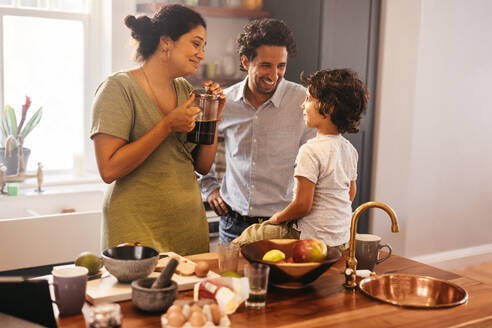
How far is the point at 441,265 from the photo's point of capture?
196 inches

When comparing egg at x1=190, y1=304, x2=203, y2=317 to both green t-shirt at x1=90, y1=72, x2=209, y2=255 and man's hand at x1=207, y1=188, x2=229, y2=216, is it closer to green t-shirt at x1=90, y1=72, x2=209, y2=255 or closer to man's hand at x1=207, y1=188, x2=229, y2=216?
green t-shirt at x1=90, y1=72, x2=209, y2=255

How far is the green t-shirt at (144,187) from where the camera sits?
2.14 metres

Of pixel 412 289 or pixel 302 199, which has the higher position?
pixel 302 199

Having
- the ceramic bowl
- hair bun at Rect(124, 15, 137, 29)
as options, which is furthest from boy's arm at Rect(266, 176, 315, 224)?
hair bun at Rect(124, 15, 137, 29)

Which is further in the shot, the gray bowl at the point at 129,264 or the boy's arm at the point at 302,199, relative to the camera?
the boy's arm at the point at 302,199

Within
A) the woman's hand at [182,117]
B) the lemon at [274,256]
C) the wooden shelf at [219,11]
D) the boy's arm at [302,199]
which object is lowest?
the lemon at [274,256]

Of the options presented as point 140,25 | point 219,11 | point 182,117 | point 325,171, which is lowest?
point 325,171

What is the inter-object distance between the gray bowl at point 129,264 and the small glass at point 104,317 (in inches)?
12.9

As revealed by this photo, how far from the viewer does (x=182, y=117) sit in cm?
213

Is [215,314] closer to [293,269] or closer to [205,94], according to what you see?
[293,269]

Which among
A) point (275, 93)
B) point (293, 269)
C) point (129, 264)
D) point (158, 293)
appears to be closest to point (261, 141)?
point (275, 93)

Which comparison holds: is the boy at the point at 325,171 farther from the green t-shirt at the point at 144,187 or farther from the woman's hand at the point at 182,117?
the woman's hand at the point at 182,117

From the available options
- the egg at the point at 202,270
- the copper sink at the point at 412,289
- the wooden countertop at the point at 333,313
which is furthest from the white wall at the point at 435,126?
the egg at the point at 202,270

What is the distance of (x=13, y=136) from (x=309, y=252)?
98.8 inches
